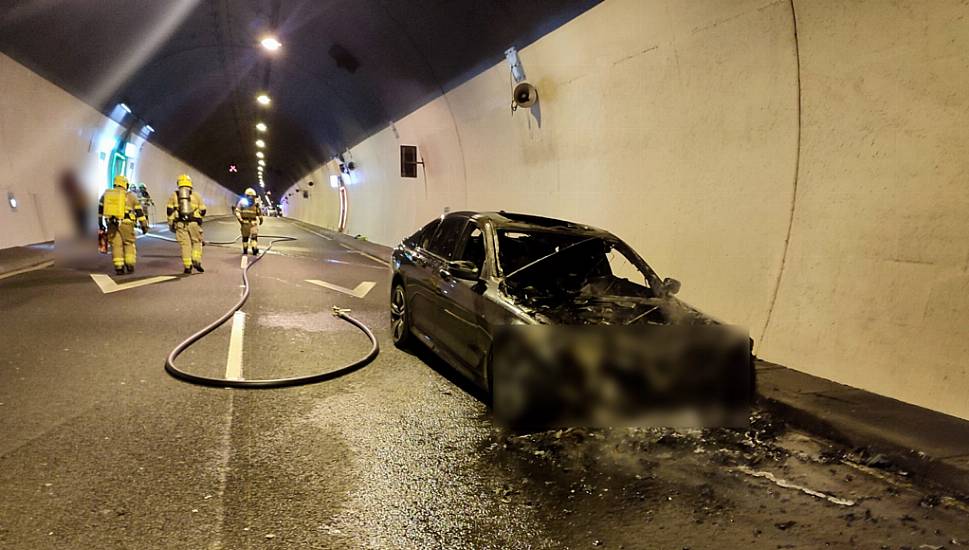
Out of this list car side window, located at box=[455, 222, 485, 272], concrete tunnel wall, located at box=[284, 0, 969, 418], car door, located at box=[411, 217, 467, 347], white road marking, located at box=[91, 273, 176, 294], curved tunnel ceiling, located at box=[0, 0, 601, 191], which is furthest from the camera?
curved tunnel ceiling, located at box=[0, 0, 601, 191]

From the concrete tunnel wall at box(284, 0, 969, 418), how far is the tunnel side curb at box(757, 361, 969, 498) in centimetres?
23

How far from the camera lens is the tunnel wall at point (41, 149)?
1320 cm

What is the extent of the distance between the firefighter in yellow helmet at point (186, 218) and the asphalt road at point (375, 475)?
233 inches

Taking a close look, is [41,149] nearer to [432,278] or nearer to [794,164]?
[432,278]

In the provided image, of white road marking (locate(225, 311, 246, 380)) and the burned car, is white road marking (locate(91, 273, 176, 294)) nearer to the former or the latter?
white road marking (locate(225, 311, 246, 380))

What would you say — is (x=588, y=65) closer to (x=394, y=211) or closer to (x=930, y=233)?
(x=930, y=233)

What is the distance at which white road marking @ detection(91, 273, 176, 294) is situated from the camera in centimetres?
943

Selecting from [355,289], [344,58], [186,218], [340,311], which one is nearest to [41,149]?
[186,218]

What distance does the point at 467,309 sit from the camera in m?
4.69

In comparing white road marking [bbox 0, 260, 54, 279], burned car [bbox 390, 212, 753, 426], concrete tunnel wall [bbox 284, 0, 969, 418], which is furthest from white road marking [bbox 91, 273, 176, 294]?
concrete tunnel wall [bbox 284, 0, 969, 418]

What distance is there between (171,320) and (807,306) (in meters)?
7.50

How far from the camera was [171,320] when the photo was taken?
7.23 m

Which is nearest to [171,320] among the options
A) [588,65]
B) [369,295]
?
[369,295]

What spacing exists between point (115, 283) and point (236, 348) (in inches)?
220
